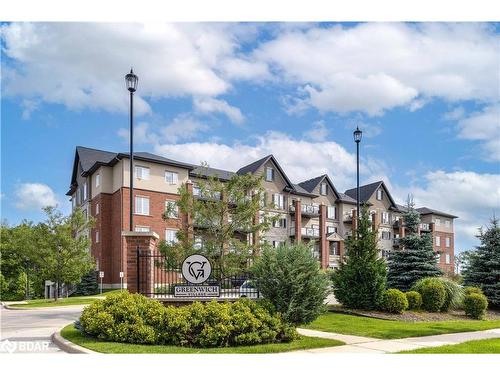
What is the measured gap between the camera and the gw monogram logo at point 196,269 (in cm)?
1309

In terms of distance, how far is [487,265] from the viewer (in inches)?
938

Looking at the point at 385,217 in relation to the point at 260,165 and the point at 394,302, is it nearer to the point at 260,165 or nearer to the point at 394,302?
the point at 260,165

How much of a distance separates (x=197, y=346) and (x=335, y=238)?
4800 centimetres

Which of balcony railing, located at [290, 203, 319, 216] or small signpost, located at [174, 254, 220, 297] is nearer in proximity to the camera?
small signpost, located at [174, 254, 220, 297]

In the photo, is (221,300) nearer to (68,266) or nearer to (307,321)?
(307,321)

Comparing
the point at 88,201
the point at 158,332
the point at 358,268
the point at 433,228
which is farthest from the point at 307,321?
the point at 433,228

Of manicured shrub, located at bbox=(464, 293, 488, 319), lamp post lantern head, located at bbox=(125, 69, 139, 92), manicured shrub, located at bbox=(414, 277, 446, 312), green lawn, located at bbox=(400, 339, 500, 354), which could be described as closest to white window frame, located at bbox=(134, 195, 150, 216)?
lamp post lantern head, located at bbox=(125, 69, 139, 92)

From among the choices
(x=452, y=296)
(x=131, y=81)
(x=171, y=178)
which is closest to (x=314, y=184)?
(x=171, y=178)

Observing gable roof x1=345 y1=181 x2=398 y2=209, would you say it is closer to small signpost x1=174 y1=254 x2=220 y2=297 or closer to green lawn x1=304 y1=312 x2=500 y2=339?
green lawn x1=304 y1=312 x2=500 y2=339

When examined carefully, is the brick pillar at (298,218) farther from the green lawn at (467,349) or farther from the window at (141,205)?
the green lawn at (467,349)

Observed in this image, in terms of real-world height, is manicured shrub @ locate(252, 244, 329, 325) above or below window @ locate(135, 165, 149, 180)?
below

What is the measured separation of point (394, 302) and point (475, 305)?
339 cm

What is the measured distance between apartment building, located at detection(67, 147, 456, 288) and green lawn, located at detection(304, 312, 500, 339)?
11924 mm

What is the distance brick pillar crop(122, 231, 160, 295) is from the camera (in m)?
13.6
